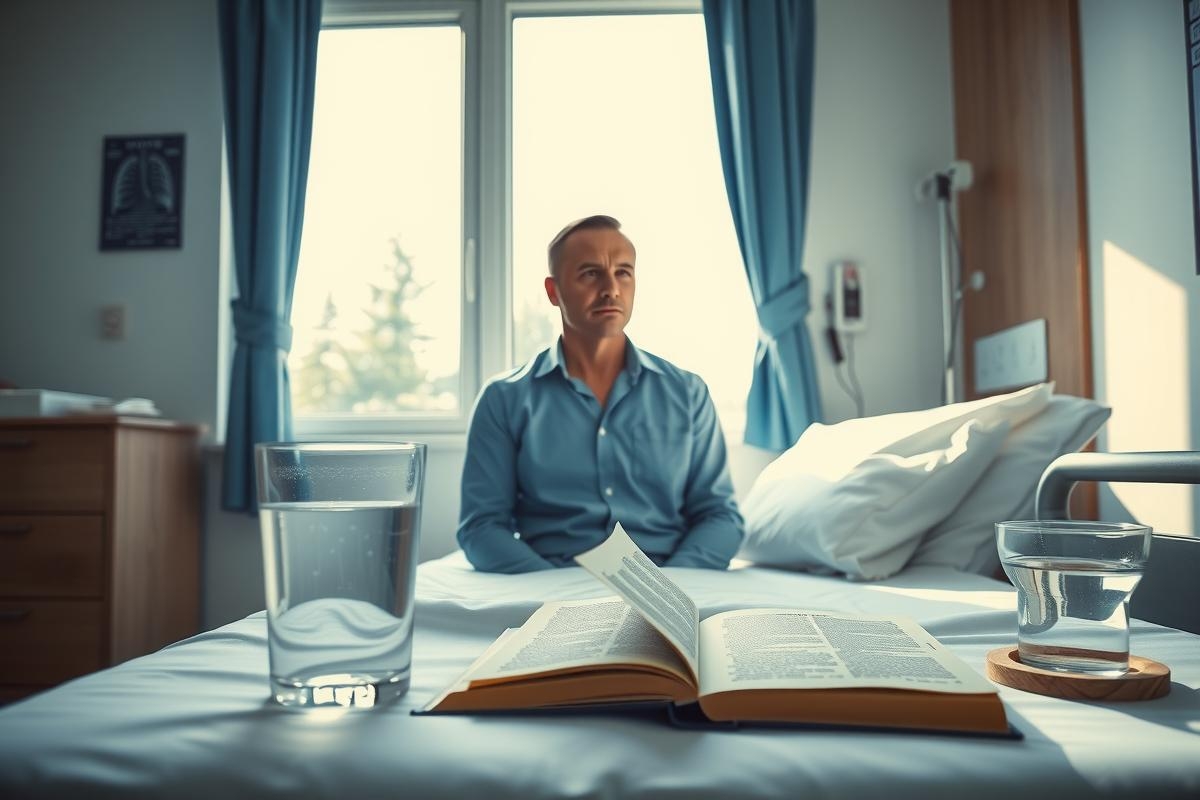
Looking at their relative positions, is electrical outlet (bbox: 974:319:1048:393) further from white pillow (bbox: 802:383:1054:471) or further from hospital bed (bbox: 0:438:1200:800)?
hospital bed (bbox: 0:438:1200:800)

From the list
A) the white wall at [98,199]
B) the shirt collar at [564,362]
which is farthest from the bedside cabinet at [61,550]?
the shirt collar at [564,362]

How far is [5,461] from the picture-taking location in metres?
2.13

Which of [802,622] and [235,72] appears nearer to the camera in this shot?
[802,622]

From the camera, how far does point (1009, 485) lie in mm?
1488

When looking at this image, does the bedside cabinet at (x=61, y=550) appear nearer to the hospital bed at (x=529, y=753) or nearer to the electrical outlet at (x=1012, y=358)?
the hospital bed at (x=529, y=753)

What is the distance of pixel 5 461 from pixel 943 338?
2.56 metres

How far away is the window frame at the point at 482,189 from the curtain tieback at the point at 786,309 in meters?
0.79

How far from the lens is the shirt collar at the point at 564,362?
174cm

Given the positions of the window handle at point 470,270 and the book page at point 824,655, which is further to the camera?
the window handle at point 470,270

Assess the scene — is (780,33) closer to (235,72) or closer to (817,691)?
(235,72)

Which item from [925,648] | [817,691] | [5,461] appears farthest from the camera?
[5,461]

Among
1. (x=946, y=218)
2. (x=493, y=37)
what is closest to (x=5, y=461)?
(x=493, y=37)

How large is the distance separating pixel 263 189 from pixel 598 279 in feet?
4.41

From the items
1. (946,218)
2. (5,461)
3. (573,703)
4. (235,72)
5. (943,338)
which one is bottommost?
(573,703)
